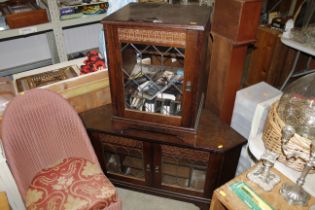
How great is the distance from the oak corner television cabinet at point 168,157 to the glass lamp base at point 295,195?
1.22 ft

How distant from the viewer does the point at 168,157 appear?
1.47 meters

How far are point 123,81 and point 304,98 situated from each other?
2.62ft

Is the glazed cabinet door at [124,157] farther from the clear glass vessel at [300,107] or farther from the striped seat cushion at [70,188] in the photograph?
the clear glass vessel at [300,107]

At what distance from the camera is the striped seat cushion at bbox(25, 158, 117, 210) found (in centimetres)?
124

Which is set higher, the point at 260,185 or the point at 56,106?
the point at 56,106

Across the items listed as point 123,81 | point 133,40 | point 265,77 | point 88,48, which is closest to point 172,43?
point 133,40

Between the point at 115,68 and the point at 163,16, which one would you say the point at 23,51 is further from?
the point at 163,16

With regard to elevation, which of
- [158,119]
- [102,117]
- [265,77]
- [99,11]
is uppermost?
[99,11]

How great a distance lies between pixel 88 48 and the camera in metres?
2.35

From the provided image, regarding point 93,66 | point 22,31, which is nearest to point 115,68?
point 93,66

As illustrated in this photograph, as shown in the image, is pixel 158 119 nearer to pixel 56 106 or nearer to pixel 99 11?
pixel 56 106

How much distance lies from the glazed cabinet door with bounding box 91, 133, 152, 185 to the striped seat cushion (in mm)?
165

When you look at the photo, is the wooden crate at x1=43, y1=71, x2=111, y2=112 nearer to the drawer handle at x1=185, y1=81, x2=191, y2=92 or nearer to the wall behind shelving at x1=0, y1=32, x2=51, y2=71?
the drawer handle at x1=185, y1=81, x2=191, y2=92

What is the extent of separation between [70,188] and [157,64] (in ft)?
2.49
